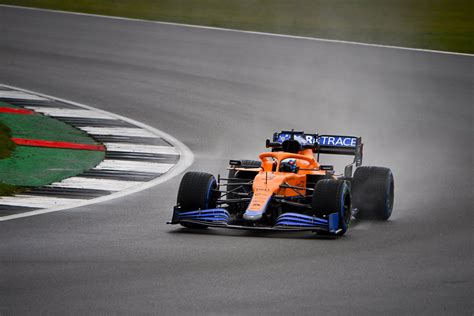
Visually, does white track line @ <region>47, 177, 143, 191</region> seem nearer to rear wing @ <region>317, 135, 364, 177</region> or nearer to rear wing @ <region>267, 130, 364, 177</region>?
rear wing @ <region>267, 130, 364, 177</region>

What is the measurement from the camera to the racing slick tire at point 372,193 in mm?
12703

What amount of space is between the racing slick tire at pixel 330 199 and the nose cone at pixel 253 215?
62cm

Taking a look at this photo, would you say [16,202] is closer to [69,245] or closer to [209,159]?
[69,245]

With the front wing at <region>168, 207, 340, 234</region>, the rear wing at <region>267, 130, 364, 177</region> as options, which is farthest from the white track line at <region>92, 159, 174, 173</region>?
the front wing at <region>168, 207, 340, 234</region>

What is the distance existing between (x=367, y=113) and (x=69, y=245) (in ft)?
36.7

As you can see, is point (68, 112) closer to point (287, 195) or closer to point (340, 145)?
point (340, 145)

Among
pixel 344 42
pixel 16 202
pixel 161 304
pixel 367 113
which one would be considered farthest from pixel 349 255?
pixel 344 42

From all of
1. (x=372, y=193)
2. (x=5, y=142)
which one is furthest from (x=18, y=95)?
(x=372, y=193)

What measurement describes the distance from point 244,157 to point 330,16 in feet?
43.8

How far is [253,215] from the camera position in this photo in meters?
11.4

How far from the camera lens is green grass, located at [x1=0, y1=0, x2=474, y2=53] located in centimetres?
2717

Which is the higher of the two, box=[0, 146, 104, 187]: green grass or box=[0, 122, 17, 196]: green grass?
box=[0, 122, 17, 196]: green grass

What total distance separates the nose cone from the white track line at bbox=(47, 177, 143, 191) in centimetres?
323

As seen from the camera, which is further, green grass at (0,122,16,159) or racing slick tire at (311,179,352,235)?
green grass at (0,122,16,159)
